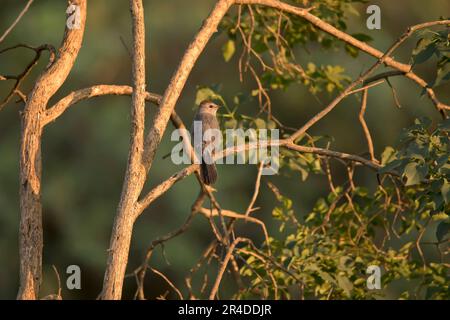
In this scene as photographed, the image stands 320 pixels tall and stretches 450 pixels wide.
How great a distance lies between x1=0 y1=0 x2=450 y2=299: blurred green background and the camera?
11.2 metres

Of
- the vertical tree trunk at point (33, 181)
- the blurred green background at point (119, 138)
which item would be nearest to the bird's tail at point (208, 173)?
the vertical tree trunk at point (33, 181)

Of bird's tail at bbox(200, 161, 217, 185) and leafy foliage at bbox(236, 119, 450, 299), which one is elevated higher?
bird's tail at bbox(200, 161, 217, 185)

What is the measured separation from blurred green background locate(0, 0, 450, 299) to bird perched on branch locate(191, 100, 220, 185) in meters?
3.29

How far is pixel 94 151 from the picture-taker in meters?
11.6

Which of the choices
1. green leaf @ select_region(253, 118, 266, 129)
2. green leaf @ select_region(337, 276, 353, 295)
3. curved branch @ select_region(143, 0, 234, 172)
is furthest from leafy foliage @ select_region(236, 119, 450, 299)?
curved branch @ select_region(143, 0, 234, 172)

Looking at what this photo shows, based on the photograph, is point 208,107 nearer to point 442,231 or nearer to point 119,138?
point 442,231

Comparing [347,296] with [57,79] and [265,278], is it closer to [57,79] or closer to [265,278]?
[265,278]

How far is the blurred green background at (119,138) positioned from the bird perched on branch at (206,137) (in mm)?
3293

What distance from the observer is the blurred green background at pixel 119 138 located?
11.2 metres

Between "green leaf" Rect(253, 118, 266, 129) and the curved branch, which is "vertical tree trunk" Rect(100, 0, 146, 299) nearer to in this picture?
the curved branch

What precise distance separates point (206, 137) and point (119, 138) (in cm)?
452

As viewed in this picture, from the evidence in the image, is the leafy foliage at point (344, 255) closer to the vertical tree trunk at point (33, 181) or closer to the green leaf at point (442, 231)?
the green leaf at point (442, 231)

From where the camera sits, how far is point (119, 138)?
443 inches
